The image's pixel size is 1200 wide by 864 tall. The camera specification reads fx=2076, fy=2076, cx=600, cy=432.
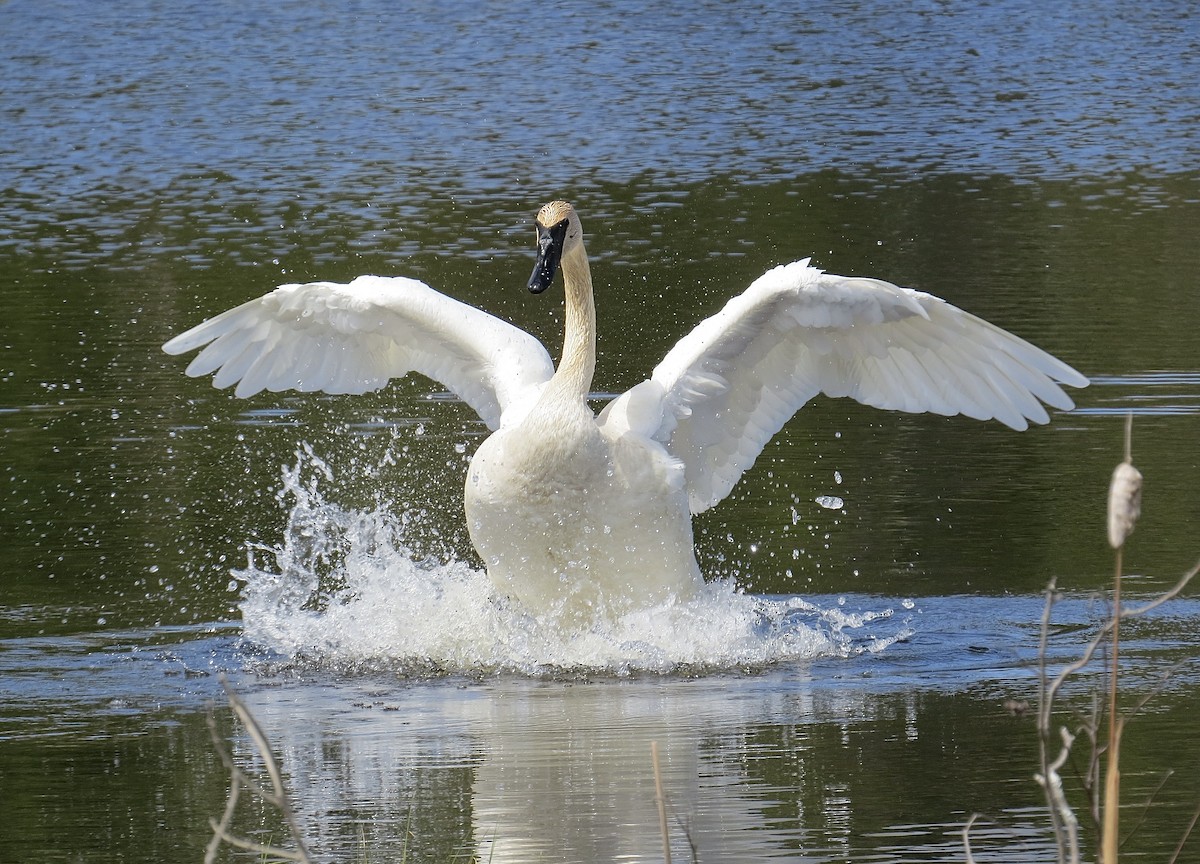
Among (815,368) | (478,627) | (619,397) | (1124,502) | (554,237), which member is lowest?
(478,627)

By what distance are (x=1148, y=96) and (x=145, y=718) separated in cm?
1938

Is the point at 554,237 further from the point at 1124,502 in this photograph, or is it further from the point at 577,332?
the point at 1124,502

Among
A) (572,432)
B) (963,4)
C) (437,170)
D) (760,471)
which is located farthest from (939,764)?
(963,4)

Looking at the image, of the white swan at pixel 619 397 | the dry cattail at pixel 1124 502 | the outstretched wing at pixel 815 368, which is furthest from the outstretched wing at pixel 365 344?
the dry cattail at pixel 1124 502

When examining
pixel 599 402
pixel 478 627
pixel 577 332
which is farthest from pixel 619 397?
pixel 599 402

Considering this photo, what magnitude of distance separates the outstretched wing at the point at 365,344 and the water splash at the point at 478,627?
2.22 ft

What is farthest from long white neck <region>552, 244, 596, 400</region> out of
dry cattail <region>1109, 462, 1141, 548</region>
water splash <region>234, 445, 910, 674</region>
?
dry cattail <region>1109, 462, 1141, 548</region>

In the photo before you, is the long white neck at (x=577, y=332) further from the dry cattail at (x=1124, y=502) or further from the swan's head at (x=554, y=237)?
the dry cattail at (x=1124, y=502)

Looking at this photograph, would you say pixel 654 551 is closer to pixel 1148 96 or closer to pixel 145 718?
pixel 145 718

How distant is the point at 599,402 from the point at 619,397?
3.38 m

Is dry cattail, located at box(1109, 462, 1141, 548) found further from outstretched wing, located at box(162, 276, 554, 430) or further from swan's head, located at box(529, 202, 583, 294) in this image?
outstretched wing, located at box(162, 276, 554, 430)

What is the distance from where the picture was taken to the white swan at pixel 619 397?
7527 millimetres

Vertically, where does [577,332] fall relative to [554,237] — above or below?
below

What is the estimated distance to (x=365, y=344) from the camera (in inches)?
343
